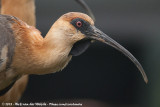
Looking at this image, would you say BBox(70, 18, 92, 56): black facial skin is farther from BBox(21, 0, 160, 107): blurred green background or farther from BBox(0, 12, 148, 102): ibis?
BBox(21, 0, 160, 107): blurred green background

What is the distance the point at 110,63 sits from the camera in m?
10.6

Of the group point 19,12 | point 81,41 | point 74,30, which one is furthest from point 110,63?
point 74,30

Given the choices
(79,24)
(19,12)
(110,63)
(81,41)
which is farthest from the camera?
(110,63)

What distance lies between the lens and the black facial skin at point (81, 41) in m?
4.63

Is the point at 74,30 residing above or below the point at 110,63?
above

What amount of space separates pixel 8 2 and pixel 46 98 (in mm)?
4665

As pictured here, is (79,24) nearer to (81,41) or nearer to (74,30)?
(74,30)

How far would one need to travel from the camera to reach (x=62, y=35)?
15.1 ft

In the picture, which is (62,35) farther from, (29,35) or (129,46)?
(129,46)

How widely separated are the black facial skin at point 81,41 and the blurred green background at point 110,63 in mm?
4364

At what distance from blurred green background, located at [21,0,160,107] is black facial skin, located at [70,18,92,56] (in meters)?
4.36

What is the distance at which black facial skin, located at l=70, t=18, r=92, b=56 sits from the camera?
463 cm

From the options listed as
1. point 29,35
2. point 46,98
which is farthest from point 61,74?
point 29,35

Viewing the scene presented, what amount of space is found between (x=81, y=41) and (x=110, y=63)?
5958 millimetres
